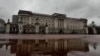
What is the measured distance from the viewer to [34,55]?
17.4ft

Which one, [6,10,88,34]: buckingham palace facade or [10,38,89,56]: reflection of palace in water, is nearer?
[10,38,89,56]: reflection of palace in water

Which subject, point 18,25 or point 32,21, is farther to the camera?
point 32,21

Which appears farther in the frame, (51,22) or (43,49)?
(51,22)

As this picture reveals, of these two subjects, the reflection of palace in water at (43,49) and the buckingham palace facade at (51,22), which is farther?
the buckingham palace facade at (51,22)

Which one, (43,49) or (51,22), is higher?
(51,22)

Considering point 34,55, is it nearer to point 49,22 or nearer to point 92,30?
point 92,30

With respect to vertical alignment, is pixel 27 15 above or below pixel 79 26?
above

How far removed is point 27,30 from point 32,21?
13826 mm

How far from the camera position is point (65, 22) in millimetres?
73312

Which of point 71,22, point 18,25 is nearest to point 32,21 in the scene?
point 18,25

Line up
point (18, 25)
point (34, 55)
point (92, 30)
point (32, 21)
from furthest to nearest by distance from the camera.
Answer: point (32, 21), point (92, 30), point (18, 25), point (34, 55)

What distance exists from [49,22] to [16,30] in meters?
24.7

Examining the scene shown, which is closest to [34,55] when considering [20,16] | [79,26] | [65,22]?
[20,16]

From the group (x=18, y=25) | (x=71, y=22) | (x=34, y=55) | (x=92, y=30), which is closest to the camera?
(x=34, y=55)
